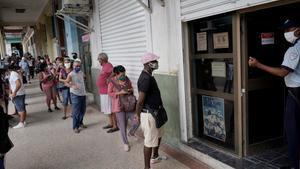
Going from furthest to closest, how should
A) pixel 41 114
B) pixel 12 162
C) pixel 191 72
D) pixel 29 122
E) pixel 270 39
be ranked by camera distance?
pixel 41 114
pixel 29 122
pixel 12 162
pixel 191 72
pixel 270 39

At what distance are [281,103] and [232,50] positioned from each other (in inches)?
46.3

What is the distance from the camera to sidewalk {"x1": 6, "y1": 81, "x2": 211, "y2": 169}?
13.0ft

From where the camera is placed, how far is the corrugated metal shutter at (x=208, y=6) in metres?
2.83

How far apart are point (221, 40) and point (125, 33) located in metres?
2.68

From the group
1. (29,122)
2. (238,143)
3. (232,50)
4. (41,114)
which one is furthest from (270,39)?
(41,114)

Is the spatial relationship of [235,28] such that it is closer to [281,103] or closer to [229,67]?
[229,67]

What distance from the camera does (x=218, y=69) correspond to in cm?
364

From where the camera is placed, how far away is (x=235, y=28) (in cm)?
321

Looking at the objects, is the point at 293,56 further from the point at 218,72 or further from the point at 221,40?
the point at 218,72

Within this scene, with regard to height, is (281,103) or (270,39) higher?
(270,39)

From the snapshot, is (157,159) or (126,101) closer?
(157,159)

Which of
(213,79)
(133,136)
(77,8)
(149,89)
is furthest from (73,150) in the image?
(77,8)

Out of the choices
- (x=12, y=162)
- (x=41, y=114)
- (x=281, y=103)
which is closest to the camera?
(x=281, y=103)

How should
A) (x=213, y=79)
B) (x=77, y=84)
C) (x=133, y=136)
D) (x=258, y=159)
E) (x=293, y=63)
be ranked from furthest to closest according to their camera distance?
(x=77, y=84)
(x=133, y=136)
(x=213, y=79)
(x=258, y=159)
(x=293, y=63)
